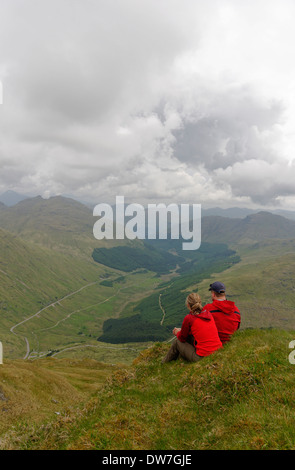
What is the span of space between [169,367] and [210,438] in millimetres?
9053

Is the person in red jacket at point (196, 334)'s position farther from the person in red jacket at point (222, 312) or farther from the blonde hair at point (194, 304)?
the person in red jacket at point (222, 312)

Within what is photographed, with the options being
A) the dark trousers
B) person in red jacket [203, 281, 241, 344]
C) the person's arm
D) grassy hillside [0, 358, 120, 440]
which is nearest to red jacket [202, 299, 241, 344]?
person in red jacket [203, 281, 241, 344]

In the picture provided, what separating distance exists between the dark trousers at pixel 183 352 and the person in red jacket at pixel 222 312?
2.72 metres

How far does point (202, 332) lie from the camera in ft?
48.2

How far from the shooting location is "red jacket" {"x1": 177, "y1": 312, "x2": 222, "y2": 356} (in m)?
14.3

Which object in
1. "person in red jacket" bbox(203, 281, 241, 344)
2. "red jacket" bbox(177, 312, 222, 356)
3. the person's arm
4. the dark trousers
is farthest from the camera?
"person in red jacket" bbox(203, 281, 241, 344)

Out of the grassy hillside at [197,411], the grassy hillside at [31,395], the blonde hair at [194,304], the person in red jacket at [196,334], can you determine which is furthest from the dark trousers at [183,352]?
the grassy hillside at [31,395]

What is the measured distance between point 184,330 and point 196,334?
0.77m

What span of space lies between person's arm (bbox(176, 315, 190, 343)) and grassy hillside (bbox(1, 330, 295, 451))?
1643 millimetres

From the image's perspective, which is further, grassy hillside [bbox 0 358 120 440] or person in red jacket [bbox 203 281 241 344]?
grassy hillside [bbox 0 358 120 440]

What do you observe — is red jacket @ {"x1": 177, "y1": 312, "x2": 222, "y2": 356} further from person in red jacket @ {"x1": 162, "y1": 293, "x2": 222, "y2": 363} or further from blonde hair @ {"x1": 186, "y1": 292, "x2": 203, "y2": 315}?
blonde hair @ {"x1": 186, "y1": 292, "x2": 203, "y2": 315}
